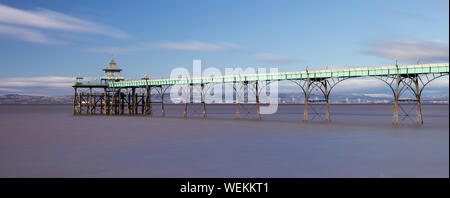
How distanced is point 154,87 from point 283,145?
174 ft

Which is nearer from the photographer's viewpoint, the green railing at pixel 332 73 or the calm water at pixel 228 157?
the calm water at pixel 228 157

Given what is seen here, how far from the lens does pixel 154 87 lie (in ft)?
270

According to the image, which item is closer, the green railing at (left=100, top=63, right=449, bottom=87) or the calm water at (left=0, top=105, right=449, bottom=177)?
the calm water at (left=0, top=105, right=449, bottom=177)

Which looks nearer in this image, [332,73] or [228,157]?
[228,157]

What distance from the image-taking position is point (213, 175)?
826 inches

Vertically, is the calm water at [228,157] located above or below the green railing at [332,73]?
below

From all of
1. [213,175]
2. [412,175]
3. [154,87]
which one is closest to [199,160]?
[213,175]

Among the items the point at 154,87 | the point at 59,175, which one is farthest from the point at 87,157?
the point at 154,87

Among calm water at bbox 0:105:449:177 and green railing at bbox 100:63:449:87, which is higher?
green railing at bbox 100:63:449:87

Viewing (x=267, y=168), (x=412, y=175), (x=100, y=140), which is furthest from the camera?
(x=100, y=140)

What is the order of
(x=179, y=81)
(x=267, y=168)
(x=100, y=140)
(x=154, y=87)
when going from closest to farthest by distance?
(x=267, y=168)
(x=100, y=140)
(x=179, y=81)
(x=154, y=87)

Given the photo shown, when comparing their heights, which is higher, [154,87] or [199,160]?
[154,87]
